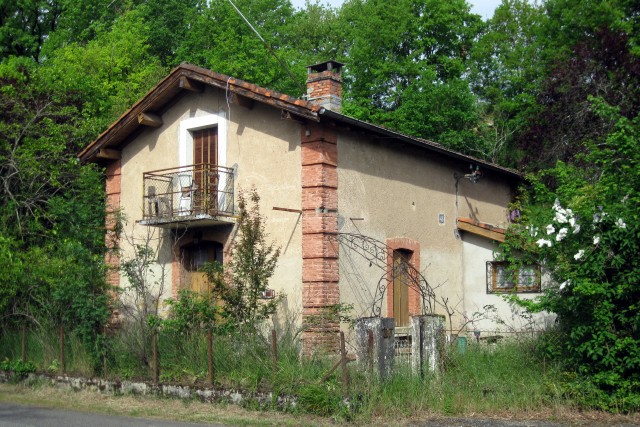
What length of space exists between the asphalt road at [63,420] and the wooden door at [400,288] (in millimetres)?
7319

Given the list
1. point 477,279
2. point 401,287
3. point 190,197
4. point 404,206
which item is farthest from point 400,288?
point 190,197

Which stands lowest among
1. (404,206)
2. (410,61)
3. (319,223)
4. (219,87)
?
(319,223)

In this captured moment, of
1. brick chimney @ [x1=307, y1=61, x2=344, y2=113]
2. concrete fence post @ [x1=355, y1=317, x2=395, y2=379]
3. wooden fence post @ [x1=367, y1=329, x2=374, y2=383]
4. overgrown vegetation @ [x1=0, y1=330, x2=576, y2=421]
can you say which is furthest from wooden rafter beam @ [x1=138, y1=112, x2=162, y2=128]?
wooden fence post @ [x1=367, y1=329, x2=374, y2=383]

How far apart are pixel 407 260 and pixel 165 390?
271 inches

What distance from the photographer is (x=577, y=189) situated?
11805mm

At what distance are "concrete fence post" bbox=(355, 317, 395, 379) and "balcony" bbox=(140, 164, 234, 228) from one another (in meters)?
5.49

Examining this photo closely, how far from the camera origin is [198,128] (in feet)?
58.4

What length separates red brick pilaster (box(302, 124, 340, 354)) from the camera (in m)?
15.4

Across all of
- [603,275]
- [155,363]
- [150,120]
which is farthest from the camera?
[150,120]

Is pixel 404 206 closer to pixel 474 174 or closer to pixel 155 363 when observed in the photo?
pixel 474 174

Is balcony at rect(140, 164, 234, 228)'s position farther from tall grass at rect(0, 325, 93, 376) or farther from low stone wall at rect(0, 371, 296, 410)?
low stone wall at rect(0, 371, 296, 410)

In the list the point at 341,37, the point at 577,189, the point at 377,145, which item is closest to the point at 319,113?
the point at 377,145

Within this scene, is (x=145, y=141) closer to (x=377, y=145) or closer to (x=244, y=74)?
(x=377, y=145)

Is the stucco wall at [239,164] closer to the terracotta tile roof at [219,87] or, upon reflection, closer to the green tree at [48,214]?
the terracotta tile roof at [219,87]
